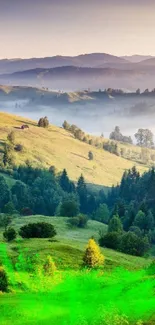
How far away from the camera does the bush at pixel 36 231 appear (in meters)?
92.2

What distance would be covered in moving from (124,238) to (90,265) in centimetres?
3306

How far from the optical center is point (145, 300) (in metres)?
43.4

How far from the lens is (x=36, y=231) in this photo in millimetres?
94062

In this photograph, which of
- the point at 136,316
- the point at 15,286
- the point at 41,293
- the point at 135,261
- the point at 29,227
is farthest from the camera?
the point at 29,227

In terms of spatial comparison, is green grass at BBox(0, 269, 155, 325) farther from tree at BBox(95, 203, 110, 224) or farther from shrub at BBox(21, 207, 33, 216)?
shrub at BBox(21, 207, 33, 216)

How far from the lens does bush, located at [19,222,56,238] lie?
302 ft

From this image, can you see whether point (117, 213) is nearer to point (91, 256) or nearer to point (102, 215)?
point (102, 215)

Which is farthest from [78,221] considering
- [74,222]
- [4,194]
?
[4,194]

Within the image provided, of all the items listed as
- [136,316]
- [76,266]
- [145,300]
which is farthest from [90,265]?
[136,316]

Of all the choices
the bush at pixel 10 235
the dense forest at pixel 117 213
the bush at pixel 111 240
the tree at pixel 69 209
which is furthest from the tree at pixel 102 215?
the bush at pixel 10 235

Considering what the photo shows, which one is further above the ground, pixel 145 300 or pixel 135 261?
pixel 145 300

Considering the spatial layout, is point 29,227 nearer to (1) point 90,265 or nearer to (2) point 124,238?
(2) point 124,238

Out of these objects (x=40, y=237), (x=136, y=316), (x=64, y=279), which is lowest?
(x=40, y=237)

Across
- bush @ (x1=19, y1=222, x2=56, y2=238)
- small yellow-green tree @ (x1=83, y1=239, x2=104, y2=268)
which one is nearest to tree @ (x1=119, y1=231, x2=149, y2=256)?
bush @ (x1=19, y1=222, x2=56, y2=238)
